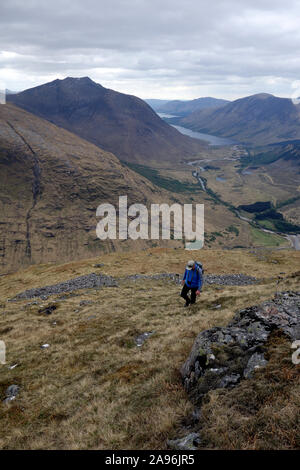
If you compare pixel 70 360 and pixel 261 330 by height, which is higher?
pixel 261 330

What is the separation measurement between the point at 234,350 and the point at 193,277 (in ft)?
27.2

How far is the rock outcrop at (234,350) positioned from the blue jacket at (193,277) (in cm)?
544

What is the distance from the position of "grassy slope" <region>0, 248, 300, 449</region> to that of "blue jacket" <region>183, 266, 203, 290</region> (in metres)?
1.86

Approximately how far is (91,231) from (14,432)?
561ft

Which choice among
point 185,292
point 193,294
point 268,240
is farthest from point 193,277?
point 268,240

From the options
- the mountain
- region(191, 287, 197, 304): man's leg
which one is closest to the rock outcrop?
region(191, 287, 197, 304): man's leg

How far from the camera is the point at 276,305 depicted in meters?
12.0

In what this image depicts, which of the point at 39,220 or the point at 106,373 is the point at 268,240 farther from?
the point at 106,373

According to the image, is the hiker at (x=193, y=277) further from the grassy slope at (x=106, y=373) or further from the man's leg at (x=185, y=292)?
the grassy slope at (x=106, y=373)

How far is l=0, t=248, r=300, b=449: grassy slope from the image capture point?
7266 mm

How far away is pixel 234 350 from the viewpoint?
367 inches

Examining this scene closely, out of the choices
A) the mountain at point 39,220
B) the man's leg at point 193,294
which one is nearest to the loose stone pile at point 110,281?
the man's leg at point 193,294

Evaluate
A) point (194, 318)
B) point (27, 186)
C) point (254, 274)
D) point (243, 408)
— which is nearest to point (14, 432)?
point (243, 408)
